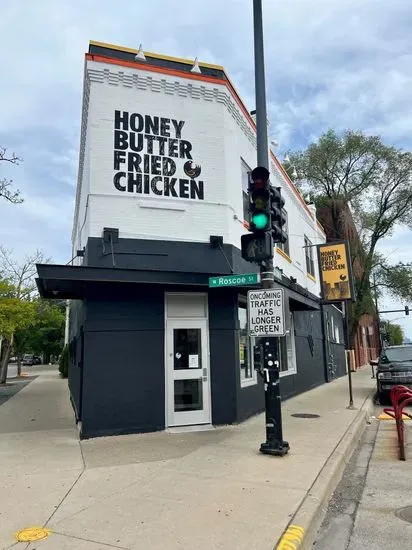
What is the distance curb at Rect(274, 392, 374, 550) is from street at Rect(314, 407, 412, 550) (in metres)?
0.08

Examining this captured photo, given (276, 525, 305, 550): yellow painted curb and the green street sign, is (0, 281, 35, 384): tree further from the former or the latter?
(276, 525, 305, 550): yellow painted curb

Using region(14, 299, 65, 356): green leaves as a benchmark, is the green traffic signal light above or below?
below

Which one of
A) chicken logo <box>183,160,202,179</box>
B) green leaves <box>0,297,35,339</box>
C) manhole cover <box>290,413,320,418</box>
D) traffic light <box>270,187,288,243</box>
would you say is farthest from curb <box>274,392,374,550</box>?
green leaves <box>0,297,35,339</box>

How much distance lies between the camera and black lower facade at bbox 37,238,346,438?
28.3 feet

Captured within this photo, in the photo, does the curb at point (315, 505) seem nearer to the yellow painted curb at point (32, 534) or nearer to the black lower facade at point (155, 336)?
the yellow painted curb at point (32, 534)

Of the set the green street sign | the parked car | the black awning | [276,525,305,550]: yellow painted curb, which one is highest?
the black awning

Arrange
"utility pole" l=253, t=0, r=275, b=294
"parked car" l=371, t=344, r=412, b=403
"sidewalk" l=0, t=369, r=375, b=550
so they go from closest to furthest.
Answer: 1. "sidewalk" l=0, t=369, r=375, b=550
2. "utility pole" l=253, t=0, r=275, b=294
3. "parked car" l=371, t=344, r=412, b=403

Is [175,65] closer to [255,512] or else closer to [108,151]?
[108,151]

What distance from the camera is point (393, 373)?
1398 cm

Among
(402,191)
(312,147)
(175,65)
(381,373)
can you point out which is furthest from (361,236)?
(175,65)

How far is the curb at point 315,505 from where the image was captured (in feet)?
13.3

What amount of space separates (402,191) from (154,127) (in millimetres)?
24559

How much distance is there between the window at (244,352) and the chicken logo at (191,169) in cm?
290

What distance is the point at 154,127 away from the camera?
9977 millimetres
